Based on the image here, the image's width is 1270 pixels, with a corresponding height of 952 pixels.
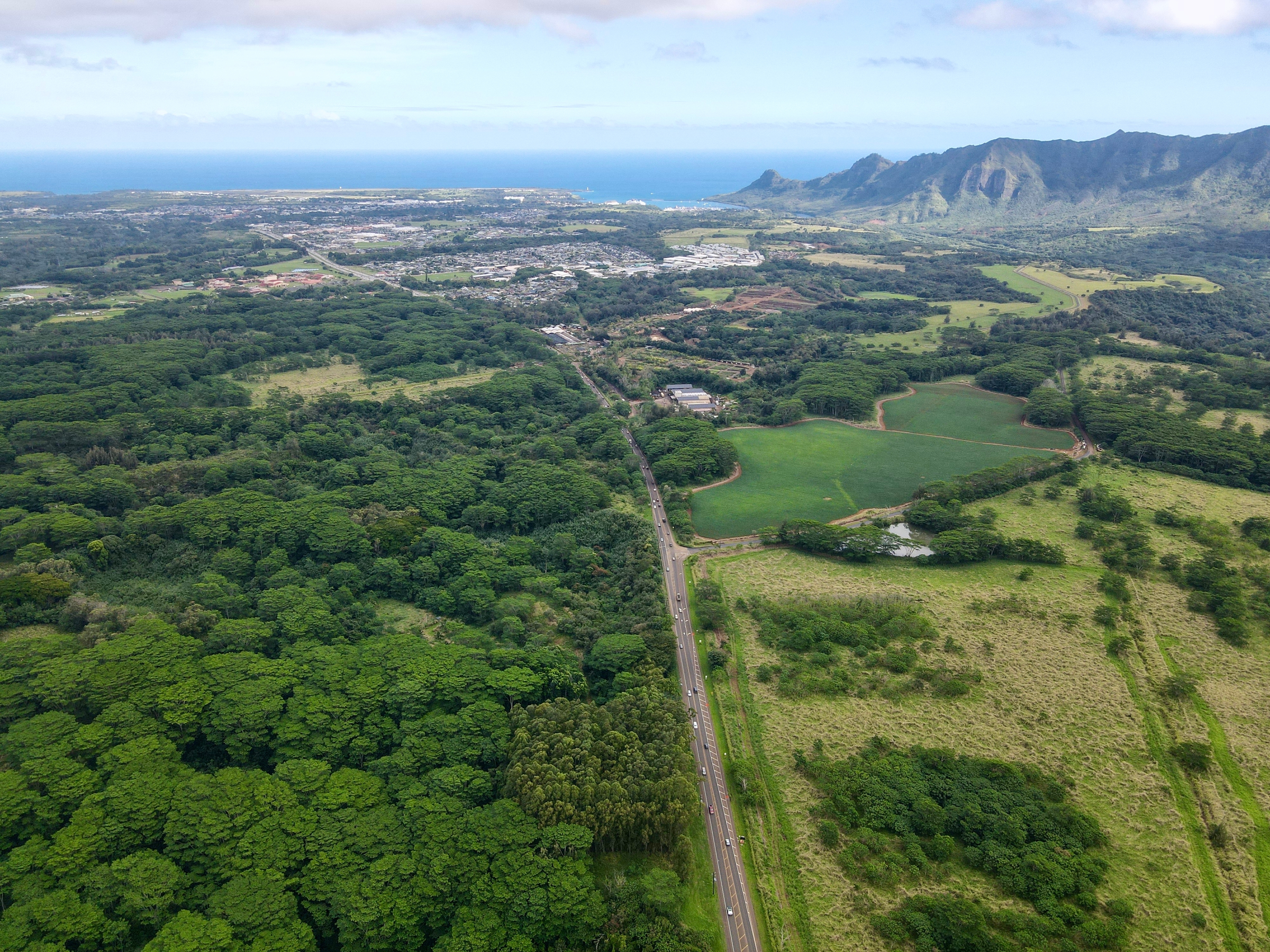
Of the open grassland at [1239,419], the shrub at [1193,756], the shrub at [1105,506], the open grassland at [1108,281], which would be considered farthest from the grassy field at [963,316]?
the shrub at [1193,756]

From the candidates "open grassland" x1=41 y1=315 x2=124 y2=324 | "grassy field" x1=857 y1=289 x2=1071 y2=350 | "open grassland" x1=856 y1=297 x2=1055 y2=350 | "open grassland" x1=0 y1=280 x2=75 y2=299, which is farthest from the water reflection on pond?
"open grassland" x1=0 y1=280 x2=75 y2=299

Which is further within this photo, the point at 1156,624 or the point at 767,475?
the point at 767,475

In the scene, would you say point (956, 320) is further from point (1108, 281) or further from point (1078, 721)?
point (1078, 721)

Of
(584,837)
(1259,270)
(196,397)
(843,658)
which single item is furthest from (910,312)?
(584,837)

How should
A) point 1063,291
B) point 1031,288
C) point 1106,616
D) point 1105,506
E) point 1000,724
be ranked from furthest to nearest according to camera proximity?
point 1031,288
point 1063,291
point 1105,506
point 1106,616
point 1000,724

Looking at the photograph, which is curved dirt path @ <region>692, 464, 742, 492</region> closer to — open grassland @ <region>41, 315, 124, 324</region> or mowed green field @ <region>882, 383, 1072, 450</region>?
mowed green field @ <region>882, 383, 1072, 450</region>

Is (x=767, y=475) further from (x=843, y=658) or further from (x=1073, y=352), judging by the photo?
(x=1073, y=352)

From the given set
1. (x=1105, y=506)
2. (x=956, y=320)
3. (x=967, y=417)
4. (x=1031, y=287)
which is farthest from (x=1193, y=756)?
(x=1031, y=287)
